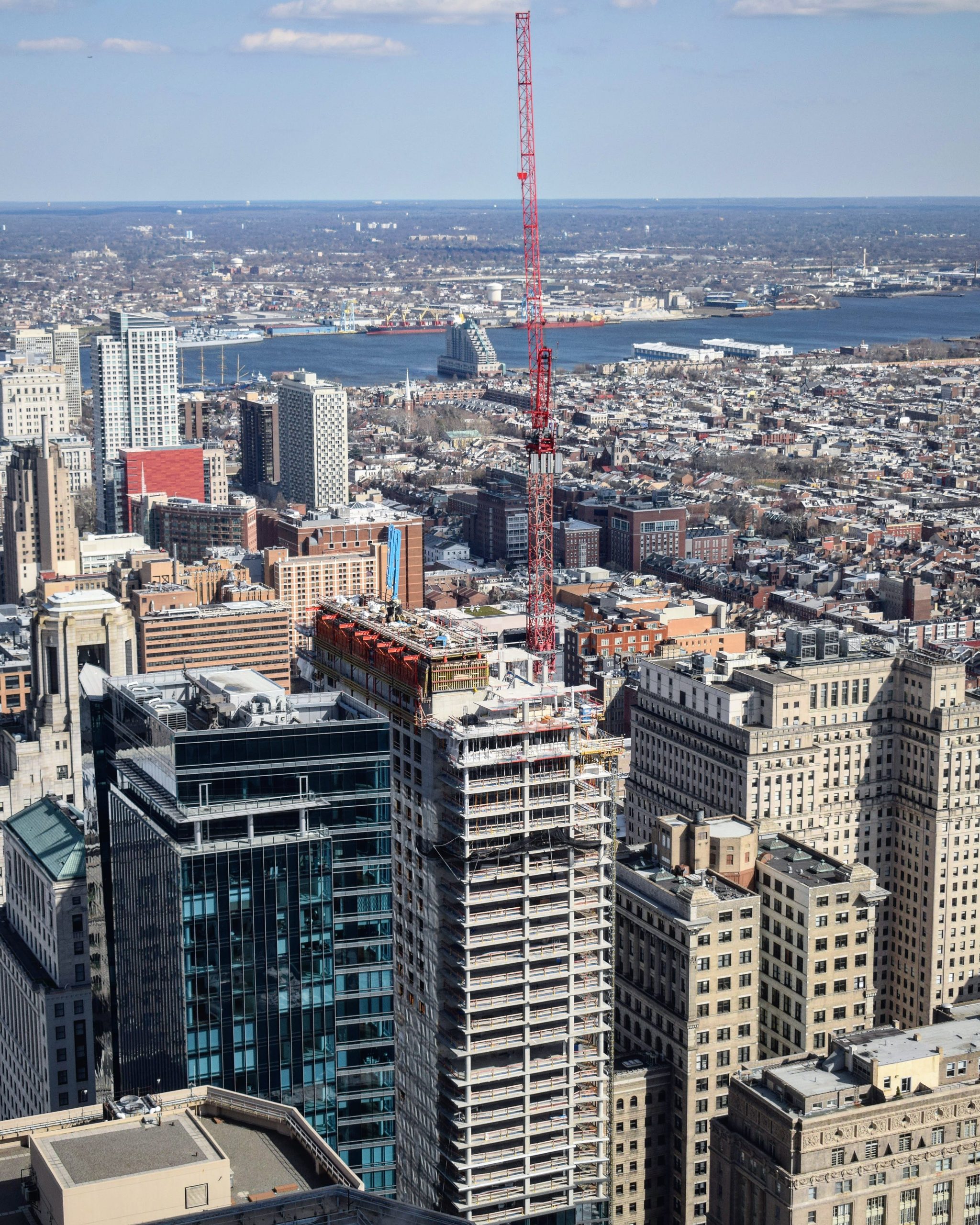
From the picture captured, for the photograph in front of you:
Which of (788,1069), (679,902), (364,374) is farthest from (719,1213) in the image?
(364,374)

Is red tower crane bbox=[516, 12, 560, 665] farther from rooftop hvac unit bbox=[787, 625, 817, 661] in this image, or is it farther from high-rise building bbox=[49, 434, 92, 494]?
high-rise building bbox=[49, 434, 92, 494]

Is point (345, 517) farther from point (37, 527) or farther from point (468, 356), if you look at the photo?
point (468, 356)

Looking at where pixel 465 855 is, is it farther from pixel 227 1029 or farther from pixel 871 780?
pixel 871 780

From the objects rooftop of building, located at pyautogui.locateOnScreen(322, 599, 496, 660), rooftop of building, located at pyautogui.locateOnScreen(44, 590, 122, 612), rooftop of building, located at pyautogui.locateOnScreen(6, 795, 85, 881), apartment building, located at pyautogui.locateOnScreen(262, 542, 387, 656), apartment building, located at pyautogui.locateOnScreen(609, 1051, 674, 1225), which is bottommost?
apartment building, located at pyautogui.locateOnScreen(609, 1051, 674, 1225)

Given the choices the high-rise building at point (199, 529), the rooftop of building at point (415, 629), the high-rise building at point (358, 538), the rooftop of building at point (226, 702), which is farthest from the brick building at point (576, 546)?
the rooftop of building at point (226, 702)

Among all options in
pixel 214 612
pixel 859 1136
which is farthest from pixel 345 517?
pixel 859 1136

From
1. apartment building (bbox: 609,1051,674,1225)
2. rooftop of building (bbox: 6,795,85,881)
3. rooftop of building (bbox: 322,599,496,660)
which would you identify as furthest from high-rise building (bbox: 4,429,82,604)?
apartment building (bbox: 609,1051,674,1225)
